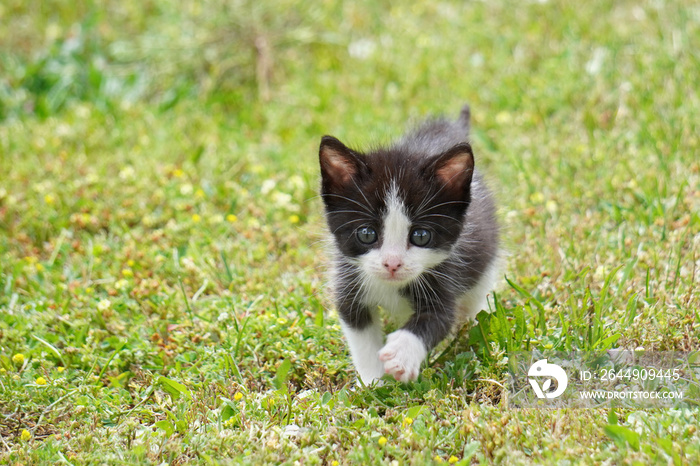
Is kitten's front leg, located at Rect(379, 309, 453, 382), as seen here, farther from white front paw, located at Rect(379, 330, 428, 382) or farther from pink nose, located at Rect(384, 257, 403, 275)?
pink nose, located at Rect(384, 257, 403, 275)

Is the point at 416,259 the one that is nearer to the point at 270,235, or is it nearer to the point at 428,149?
the point at 428,149

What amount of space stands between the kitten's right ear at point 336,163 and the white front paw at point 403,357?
77cm

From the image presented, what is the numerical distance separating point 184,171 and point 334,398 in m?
2.92

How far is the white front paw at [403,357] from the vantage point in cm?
322

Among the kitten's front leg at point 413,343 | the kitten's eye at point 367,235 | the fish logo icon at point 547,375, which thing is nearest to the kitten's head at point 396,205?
the kitten's eye at point 367,235

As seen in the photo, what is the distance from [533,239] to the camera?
4.61m

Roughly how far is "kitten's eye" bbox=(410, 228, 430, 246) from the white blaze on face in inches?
0.9

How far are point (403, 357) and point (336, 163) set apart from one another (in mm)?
927

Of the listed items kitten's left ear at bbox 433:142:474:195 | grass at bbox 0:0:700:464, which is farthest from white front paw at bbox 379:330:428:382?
kitten's left ear at bbox 433:142:474:195

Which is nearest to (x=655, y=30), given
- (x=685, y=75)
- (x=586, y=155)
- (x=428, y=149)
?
(x=685, y=75)

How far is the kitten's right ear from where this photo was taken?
3.40 metres

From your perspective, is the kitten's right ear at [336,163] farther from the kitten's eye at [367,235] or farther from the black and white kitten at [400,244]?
the kitten's eye at [367,235]

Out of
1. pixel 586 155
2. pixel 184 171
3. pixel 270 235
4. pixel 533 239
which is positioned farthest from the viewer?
pixel 184 171

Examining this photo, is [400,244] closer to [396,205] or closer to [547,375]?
[396,205]
